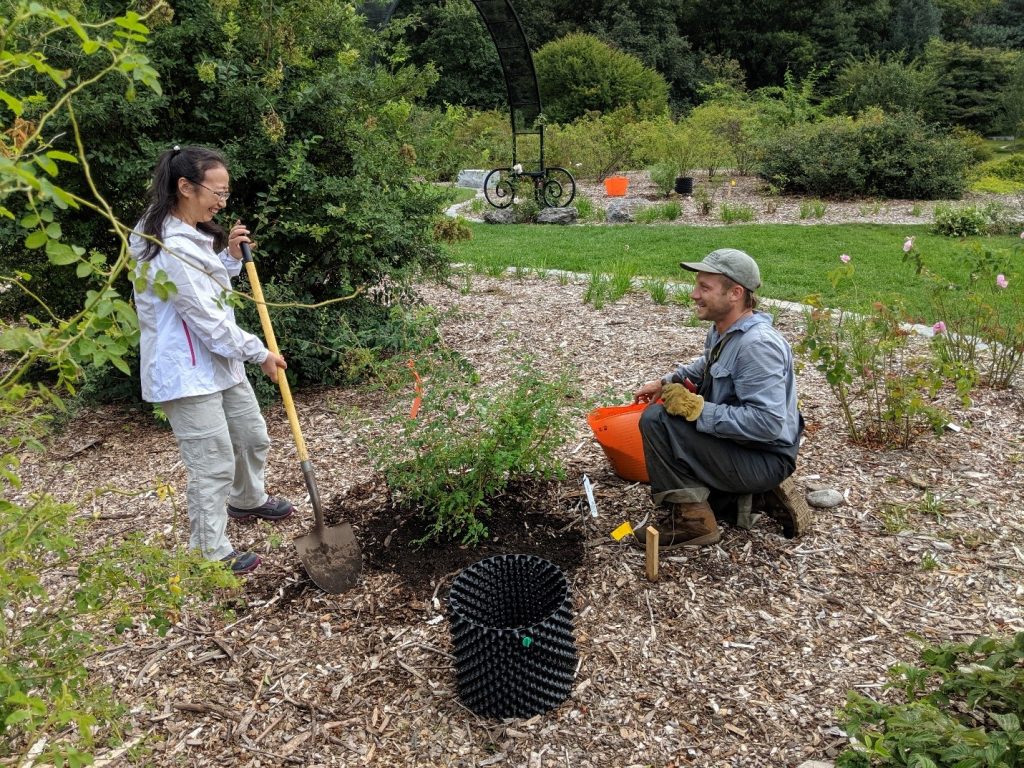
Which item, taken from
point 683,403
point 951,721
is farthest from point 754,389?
point 951,721

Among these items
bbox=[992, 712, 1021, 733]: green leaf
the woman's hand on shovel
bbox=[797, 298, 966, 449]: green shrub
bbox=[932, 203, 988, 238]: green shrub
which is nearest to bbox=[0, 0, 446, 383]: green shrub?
the woman's hand on shovel

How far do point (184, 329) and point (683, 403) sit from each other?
184cm

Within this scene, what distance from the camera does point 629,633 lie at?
265cm

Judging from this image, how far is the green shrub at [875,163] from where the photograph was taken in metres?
11.4

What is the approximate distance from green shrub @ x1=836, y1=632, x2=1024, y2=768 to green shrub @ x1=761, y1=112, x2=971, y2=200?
429 inches

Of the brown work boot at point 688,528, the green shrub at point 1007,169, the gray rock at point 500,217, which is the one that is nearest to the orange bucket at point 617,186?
A: the gray rock at point 500,217

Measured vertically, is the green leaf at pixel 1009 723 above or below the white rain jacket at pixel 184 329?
below

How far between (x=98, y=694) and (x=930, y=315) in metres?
5.80

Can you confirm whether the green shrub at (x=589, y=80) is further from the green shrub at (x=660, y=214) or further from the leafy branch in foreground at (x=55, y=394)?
the leafy branch in foreground at (x=55, y=394)

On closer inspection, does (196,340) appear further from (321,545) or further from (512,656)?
(512,656)

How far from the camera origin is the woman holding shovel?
2.69 m

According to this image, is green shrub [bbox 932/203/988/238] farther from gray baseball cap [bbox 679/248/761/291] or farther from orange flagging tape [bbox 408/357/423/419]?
orange flagging tape [bbox 408/357/423/419]

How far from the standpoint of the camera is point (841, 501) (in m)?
3.31

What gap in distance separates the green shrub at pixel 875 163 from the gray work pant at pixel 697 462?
10.0m
